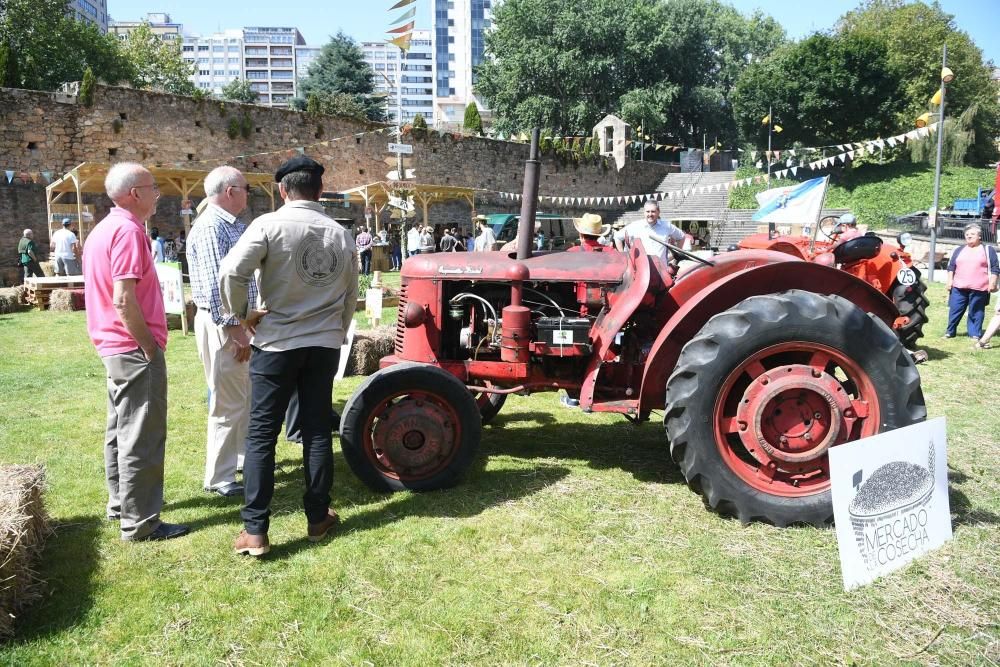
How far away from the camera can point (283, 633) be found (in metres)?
2.49

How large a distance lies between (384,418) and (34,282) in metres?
12.0

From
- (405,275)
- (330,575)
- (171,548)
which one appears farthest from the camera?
(405,275)

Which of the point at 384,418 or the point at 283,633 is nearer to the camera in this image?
the point at 283,633

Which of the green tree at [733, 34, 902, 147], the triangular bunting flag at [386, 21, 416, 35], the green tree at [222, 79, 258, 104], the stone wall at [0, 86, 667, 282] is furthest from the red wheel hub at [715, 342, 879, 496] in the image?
the green tree at [222, 79, 258, 104]

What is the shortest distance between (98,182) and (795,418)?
18.5m

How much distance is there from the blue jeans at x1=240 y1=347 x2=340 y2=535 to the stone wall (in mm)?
18989

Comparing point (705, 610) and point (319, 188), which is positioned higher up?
point (319, 188)

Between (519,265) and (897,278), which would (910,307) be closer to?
(897,278)

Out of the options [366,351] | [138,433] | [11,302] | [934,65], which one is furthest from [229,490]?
[934,65]

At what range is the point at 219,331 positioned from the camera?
3812 mm

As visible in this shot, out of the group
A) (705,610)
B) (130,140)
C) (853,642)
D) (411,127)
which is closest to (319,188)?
(705,610)

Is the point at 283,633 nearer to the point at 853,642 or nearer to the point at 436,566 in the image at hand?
the point at 436,566

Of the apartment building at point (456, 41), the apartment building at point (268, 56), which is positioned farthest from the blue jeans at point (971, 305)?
the apartment building at point (268, 56)

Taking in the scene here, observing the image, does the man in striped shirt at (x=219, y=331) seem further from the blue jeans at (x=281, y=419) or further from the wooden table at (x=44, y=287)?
the wooden table at (x=44, y=287)
